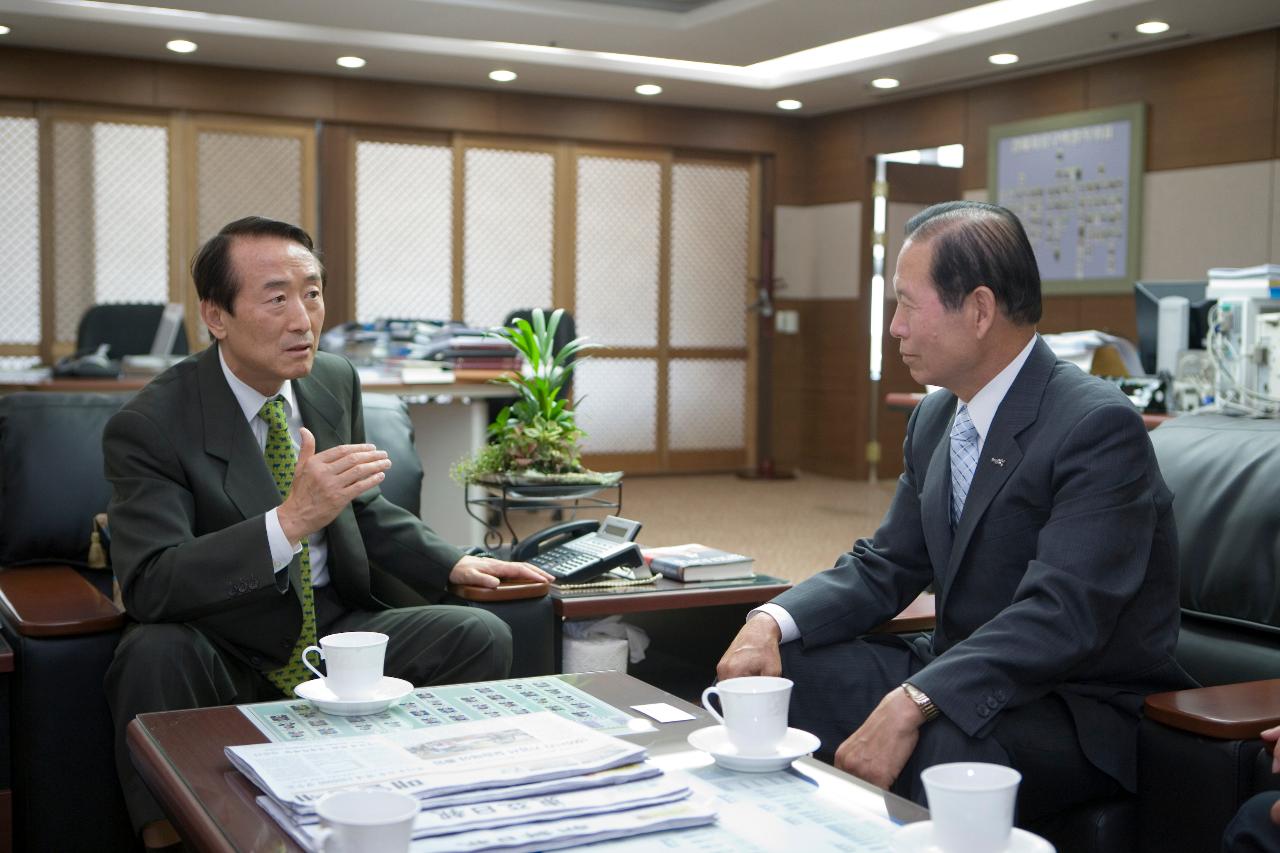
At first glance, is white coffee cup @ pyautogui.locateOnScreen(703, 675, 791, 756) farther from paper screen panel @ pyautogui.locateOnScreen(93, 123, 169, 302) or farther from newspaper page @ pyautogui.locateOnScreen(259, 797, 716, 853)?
paper screen panel @ pyautogui.locateOnScreen(93, 123, 169, 302)

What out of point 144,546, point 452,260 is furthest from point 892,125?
point 144,546

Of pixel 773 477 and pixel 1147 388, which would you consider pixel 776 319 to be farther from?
pixel 1147 388

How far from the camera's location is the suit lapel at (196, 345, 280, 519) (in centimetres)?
242

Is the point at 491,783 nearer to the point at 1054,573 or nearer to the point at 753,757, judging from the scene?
the point at 753,757

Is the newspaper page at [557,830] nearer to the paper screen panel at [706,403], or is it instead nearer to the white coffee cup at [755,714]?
the white coffee cup at [755,714]

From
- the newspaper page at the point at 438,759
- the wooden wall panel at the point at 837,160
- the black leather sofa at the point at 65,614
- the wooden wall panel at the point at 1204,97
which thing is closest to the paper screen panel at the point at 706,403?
the wooden wall panel at the point at 837,160

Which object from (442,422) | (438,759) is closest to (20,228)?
(442,422)

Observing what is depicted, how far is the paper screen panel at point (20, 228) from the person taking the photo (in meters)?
7.46

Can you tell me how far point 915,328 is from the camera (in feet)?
7.05

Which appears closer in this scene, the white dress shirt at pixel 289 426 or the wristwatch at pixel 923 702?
the wristwatch at pixel 923 702

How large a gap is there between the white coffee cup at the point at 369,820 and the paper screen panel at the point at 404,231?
7.30 m

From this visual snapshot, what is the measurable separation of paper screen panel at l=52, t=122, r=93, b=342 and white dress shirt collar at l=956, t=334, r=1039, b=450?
6.73m

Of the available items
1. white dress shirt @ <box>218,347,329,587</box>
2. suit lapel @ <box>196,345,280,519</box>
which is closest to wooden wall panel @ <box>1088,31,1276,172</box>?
white dress shirt @ <box>218,347,329,587</box>

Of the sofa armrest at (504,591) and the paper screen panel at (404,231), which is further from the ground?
the paper screen panel at (404,231)
